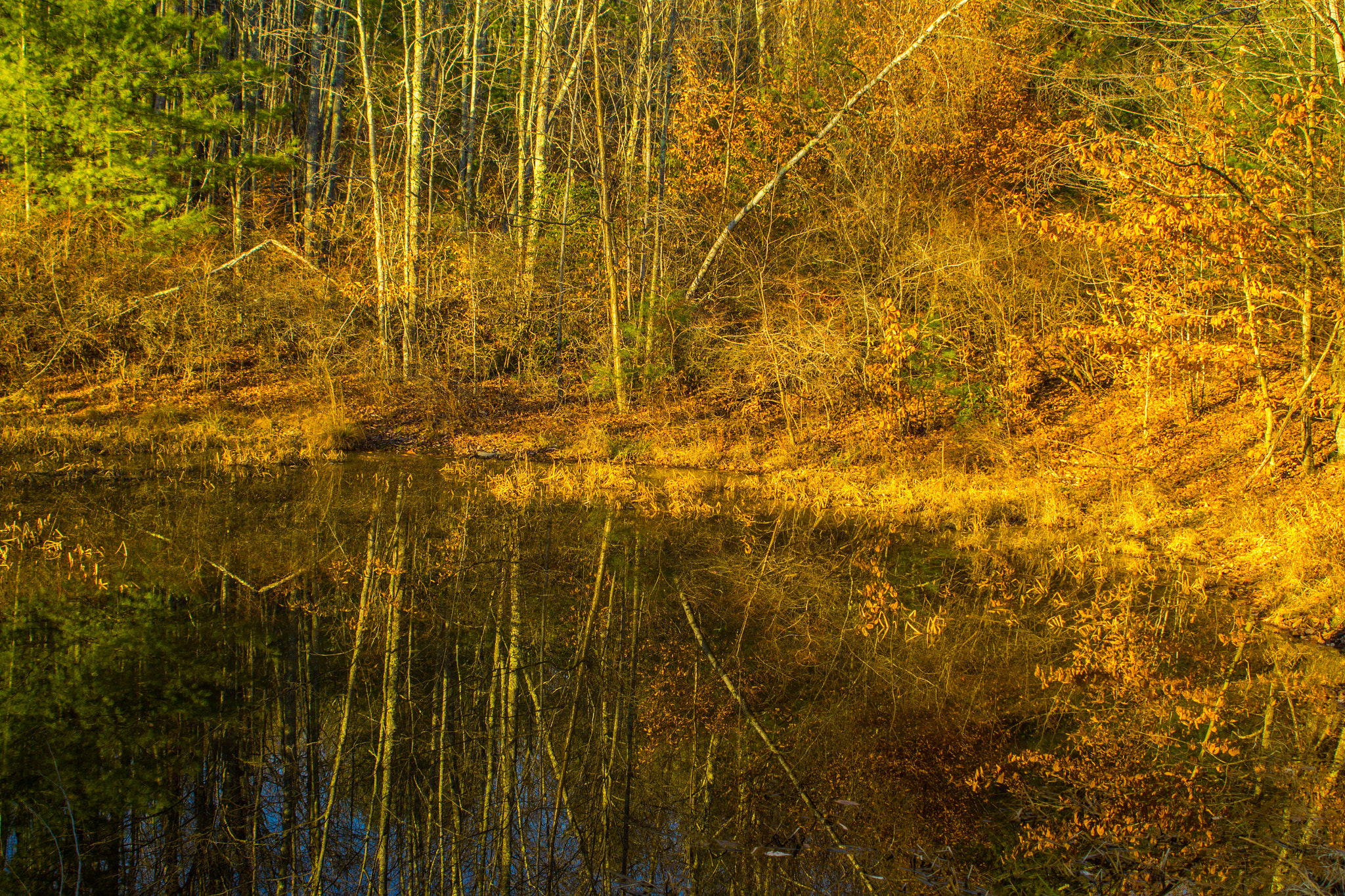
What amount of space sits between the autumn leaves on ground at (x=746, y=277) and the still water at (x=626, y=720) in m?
3.94

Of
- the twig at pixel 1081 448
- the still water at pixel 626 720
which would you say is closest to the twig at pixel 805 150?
the twig at pixel 1081 448

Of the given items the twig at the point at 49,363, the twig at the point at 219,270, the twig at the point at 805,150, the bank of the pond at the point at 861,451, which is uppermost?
the twig at the point at 805,150

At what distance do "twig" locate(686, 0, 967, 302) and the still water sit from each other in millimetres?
8910

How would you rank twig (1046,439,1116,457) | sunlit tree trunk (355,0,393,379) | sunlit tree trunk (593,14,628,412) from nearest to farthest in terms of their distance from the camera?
twig (1046,439,1116,457)
sunlit tree trunk (593,14,628,412)
sunlit tree trunk (355,0,393,379)

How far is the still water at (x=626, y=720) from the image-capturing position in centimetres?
474

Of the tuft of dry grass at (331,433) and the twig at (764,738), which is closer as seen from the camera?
the twig at (764,738)

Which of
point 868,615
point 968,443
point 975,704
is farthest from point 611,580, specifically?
point 968,443

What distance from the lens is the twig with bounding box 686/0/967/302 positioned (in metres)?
16.3

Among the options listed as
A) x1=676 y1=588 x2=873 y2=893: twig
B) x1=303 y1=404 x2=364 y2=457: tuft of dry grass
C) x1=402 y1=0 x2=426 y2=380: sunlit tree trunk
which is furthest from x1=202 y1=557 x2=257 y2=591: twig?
x1=402 y1=0 x2=426 y2=380: sunlit tree trunk

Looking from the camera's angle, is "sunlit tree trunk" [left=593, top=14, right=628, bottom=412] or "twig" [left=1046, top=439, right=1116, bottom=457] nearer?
"twig" [left=1046, top=439, right=1116, bottom=457]

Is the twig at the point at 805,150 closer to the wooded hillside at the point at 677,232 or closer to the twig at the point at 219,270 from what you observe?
the wooded hillside at the point at 677,232

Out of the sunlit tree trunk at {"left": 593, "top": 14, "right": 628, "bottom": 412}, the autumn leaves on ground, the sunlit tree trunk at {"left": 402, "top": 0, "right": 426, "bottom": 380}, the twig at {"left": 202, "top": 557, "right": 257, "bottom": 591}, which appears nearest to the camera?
the twig at {"left": 202, "top": 557, "right": 257, "bottom": 591}

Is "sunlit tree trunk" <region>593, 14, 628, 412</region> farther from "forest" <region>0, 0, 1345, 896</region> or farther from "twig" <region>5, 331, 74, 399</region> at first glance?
"twig" <region>5, 331, 74, 399</region>

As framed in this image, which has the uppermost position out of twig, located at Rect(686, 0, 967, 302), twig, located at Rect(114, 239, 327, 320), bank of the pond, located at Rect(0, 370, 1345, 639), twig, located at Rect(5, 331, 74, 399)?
twig, located at Rect(686, 0, 967, 302)
